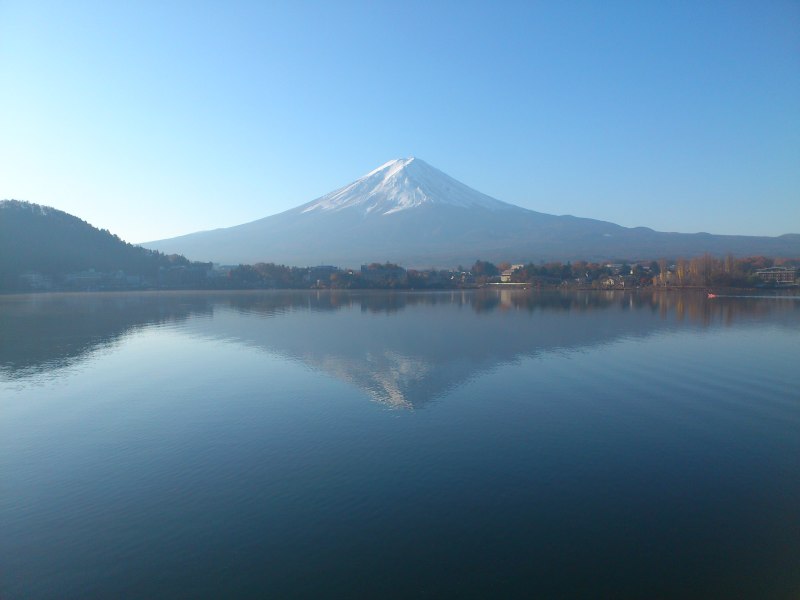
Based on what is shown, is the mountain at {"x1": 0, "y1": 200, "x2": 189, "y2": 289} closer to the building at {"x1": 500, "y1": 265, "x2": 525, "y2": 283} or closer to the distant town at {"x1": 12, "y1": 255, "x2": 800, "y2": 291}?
the distant town at {"x1": 12, "y1": 255, "x2": 800, "y2": 291}

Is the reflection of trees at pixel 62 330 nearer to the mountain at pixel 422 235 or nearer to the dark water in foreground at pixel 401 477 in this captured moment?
the dark water in foreground at pixel 401 477

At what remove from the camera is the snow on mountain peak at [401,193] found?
52531mm

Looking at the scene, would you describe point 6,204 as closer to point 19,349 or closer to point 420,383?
point 19,349

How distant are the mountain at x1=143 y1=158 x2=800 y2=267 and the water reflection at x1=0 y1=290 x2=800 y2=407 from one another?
2240 cm

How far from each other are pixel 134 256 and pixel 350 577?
29148mm

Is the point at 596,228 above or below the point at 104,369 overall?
above

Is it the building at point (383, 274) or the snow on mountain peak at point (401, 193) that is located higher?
the snow on mountain peak at point (401, 193)

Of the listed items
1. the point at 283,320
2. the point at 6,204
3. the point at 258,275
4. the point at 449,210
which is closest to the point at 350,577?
the point at 283,320

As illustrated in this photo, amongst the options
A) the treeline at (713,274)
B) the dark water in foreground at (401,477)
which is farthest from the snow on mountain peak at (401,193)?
the dark water in foreground at (401,477)

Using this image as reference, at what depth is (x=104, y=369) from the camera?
6086 mm

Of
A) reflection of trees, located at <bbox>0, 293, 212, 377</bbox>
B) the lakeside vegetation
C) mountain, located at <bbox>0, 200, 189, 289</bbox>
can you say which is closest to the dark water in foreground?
reflection of trees, located at <bbox>0, 293, 212, 377</bbox>

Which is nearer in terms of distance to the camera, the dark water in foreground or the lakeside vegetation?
the dark water in foreground

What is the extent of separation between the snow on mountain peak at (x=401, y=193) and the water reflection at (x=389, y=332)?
3759cm

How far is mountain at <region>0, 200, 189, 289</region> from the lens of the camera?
70.3 ft
